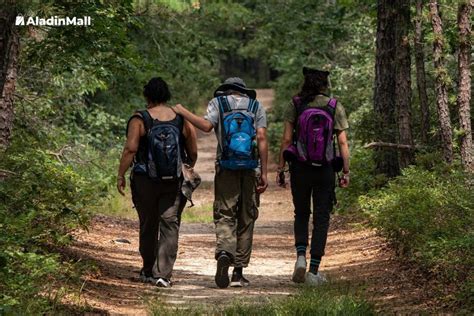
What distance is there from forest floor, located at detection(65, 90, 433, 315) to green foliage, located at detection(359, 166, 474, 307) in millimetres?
280

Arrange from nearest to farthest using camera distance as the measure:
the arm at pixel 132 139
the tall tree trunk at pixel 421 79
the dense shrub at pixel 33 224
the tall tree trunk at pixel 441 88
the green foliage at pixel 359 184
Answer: the dense shrub at pixel 33 224
the arm at pixel 132 139
the tall tree trunk at pixel 441 88
the tall tree trunk at pixel 421 79
the green foliage at pixel 359 184

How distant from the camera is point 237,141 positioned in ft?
29.5

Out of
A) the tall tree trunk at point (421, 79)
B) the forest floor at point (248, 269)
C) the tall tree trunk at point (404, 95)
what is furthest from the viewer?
the tall tree trunk at point (421, 79)

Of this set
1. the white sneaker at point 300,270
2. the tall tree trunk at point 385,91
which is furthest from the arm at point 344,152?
the tall tree trunk at point 385,91

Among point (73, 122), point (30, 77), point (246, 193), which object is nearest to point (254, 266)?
point (246, 193)

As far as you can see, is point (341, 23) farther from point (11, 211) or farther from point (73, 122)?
point (11, 211)

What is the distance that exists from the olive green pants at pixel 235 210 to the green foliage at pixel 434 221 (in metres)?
1.62

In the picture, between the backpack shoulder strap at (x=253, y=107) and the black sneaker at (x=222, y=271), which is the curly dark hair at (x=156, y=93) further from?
the black sneaker at (x=222, y=271)

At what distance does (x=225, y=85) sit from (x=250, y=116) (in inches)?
16.5

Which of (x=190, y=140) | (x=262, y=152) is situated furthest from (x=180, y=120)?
(x=262, y=152)

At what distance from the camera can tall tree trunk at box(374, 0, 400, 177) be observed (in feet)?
49.5

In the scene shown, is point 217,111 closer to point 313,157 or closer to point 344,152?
point 313,157

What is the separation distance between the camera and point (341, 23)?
2436 centimetres

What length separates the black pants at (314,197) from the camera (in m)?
9.23
